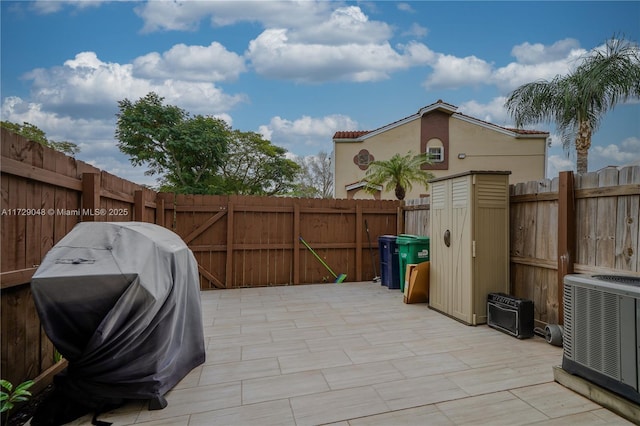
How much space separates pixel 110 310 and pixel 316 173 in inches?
861

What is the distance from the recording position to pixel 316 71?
10766 millimetres

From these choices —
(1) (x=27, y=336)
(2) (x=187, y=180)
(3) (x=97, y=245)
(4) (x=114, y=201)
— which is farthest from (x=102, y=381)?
(2) (x=187, y=180)

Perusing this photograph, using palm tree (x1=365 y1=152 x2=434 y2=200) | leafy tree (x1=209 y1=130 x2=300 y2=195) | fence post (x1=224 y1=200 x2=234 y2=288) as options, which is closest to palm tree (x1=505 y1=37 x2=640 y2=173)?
palm tree (x1=365 y1=152 x2=434 y2=200)

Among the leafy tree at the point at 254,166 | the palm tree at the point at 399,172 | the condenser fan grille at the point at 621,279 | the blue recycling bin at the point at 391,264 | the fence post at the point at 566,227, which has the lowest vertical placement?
the blue recycling bin at the point at 391,264

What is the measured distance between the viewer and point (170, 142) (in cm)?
1466

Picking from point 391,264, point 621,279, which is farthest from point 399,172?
point 621,279

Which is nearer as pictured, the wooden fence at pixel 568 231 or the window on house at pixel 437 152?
the wooden fence at pixel 568 231

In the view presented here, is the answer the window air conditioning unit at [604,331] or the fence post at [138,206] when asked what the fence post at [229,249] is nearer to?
the fence post at [138,206]

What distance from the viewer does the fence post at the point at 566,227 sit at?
3465 mm

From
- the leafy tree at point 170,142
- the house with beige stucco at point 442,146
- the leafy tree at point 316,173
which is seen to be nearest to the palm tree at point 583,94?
the house with beige stucco at point 442,146

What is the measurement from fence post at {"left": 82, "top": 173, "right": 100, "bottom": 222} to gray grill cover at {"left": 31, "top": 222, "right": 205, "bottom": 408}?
0.80 m

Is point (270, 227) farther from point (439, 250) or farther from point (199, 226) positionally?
point (439, 250)

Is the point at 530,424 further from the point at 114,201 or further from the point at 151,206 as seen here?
the point at 151,206

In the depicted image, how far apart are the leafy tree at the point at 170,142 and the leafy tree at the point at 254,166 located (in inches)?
64.8
